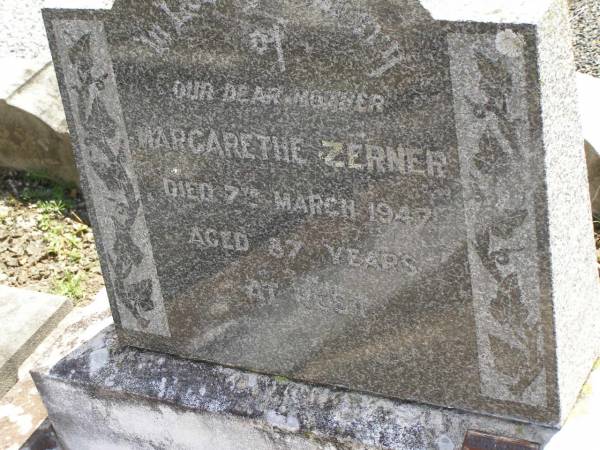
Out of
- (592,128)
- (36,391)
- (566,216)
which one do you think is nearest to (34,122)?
(36,391)

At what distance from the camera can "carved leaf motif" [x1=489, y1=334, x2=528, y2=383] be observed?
2578 millimetres

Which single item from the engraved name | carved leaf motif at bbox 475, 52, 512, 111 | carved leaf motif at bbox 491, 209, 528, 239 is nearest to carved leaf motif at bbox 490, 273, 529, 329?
carved leaf motif at bbox 491, 209, 528, 239

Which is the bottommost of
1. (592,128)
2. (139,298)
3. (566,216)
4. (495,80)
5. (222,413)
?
(222,413)

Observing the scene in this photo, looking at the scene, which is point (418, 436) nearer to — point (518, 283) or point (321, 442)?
point (321, 442)

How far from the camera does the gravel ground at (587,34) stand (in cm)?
495

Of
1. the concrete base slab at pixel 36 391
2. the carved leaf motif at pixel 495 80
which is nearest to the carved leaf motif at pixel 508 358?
the carved leaf motif at pixel 495 80

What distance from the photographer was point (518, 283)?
96.8 inches

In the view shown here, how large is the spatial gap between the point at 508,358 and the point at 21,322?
2.28m

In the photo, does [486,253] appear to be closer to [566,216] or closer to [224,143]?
[566,216]

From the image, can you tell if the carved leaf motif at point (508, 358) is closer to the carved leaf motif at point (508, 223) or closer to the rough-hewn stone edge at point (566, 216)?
the rough-hewn stone edge at point (566, 216)

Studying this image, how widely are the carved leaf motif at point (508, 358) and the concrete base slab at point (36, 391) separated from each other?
1547 mm

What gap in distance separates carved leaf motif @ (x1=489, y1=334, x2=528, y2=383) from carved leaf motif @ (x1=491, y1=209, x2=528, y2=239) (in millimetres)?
331

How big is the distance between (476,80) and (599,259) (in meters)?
1.75

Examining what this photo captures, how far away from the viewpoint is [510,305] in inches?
98.8
